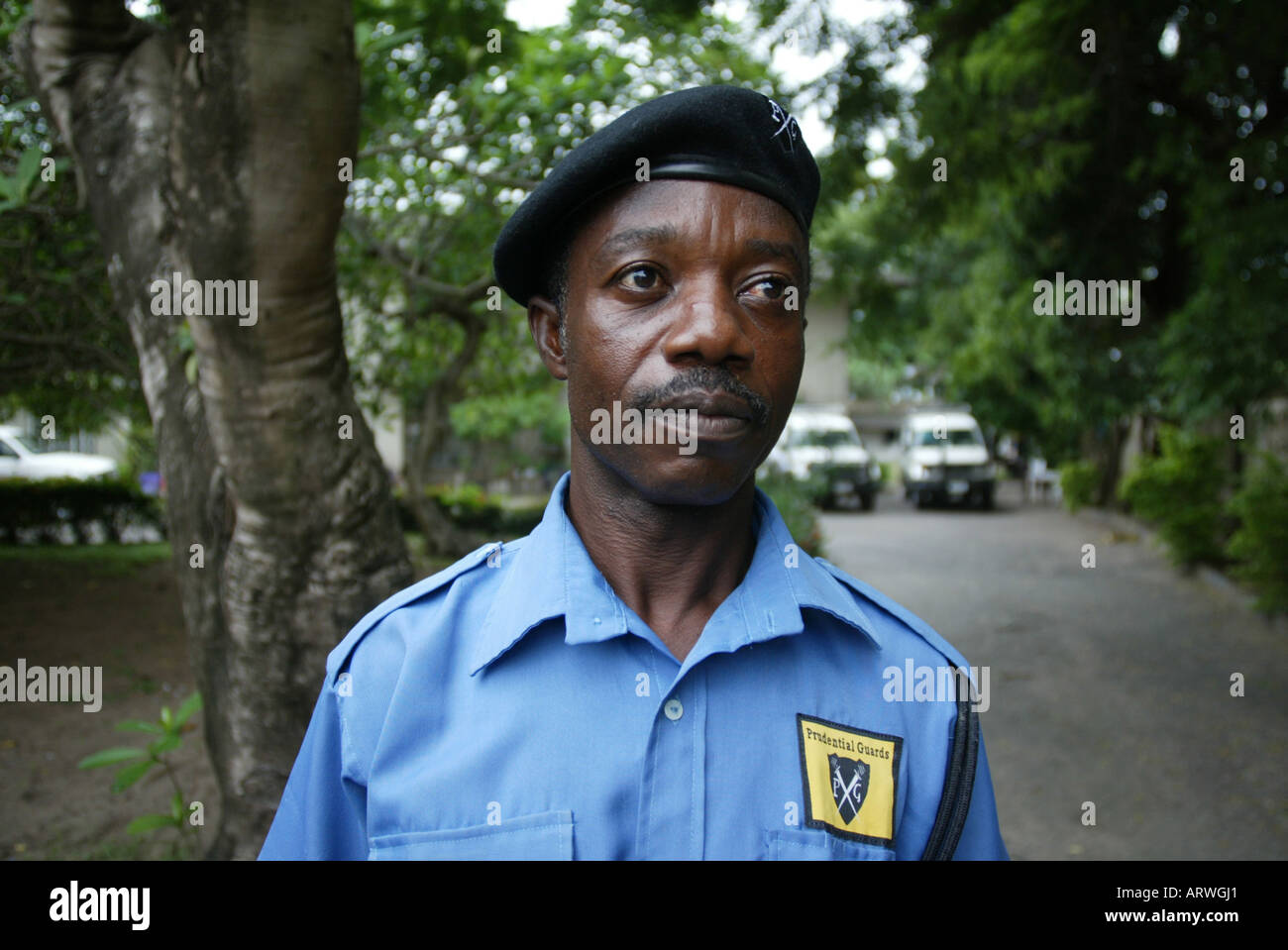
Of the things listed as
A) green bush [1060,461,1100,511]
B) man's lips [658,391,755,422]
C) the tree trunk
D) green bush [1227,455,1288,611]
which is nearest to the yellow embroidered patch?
man's lips [658,391,755,422]

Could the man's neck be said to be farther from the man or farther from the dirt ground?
the dirt ground

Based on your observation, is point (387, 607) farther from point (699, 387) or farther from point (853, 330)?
point (853, 330)

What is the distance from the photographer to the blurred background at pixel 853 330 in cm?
313

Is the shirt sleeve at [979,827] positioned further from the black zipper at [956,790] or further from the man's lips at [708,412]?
the man's lips at [708,412]

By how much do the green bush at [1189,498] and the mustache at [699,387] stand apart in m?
12.8

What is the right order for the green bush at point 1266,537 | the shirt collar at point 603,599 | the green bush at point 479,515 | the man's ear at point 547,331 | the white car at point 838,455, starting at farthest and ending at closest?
the white car at point 838,455, the green bush at point 479,515, the green bush at point 1266,537, the man's ear at point 547,331, the shirt collar at point 603,599

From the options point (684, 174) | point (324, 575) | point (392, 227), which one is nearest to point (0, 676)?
point (392, 227)

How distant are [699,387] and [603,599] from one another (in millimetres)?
370

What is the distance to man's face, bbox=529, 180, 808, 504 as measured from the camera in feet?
4.89

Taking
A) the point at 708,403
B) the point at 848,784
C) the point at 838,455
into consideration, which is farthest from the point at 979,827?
the point at 838,455

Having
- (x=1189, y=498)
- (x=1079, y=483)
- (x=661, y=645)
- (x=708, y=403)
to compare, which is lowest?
(x=661, y=645)

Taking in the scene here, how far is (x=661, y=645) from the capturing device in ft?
5.08

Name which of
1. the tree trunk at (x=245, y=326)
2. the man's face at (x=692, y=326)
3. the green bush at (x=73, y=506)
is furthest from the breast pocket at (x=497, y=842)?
the green bush at (x=73, y=506)
